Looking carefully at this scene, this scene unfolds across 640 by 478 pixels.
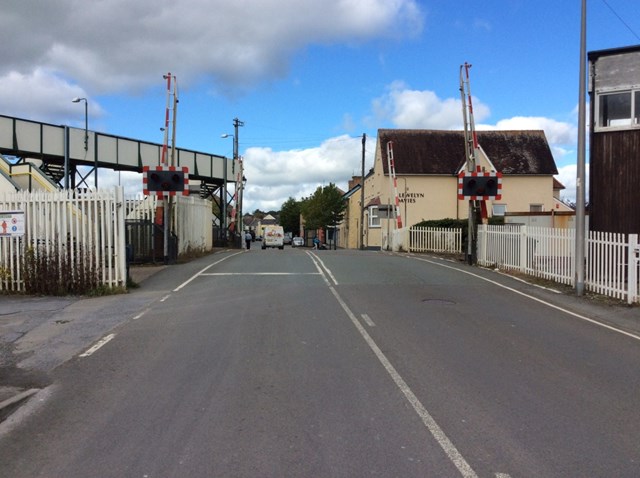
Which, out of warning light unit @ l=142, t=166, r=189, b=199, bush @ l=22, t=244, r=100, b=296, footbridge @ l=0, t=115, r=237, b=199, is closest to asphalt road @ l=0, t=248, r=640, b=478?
bush @ l=22, t=244, r=100, b=296

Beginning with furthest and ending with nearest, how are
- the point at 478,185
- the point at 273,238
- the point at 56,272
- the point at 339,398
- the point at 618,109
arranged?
the point at 273,238 < the point at 478,185 < the point at 618,109 < the point at 56,272 < the point at 339,398

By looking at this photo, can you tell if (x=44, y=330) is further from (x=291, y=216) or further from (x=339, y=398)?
(x=291, y=216)

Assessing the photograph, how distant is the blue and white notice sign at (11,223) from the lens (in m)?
12.3

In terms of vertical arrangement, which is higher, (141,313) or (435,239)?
(435,239)

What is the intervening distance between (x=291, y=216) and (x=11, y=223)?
110 metres

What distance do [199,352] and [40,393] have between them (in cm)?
199

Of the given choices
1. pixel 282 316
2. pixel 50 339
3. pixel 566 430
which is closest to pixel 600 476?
pixel 566 430

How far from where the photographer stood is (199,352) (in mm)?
7199

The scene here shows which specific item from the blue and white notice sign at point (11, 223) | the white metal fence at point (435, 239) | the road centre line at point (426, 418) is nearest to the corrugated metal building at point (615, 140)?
the road centre line at point (426, 418)

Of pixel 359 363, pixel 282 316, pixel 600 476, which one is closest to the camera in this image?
pixel 600 476

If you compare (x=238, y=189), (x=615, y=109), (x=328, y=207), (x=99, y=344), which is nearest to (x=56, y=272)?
(x=99, y=344)

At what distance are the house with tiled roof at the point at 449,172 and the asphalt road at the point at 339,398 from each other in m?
31.4

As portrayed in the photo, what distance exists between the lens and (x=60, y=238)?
12.7 metres

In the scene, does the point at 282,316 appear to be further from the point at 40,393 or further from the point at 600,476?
the point at 600,476
